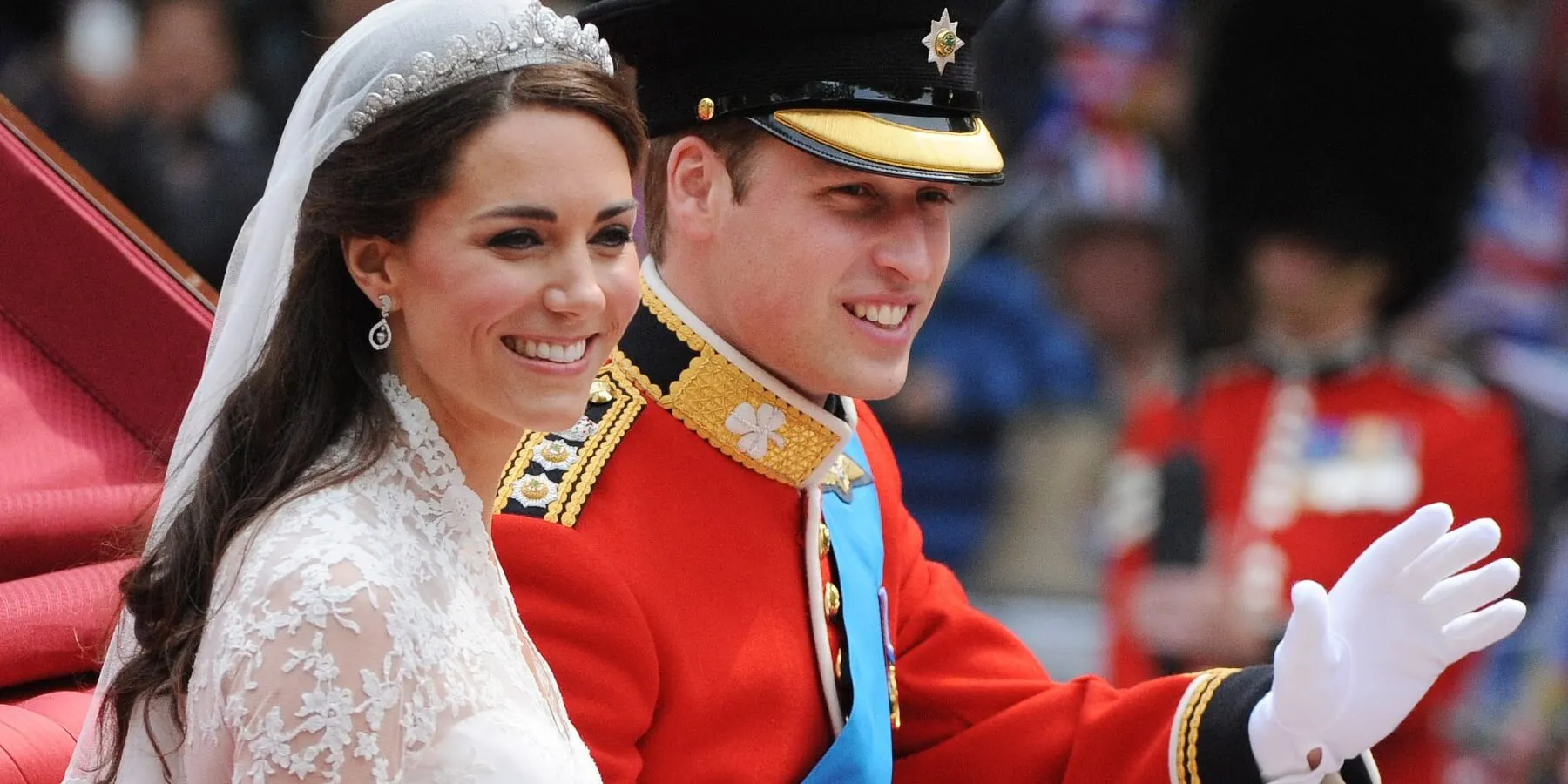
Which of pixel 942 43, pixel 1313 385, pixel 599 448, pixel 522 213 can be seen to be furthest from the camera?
pixel 1313 385

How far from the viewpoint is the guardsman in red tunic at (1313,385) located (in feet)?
17.1

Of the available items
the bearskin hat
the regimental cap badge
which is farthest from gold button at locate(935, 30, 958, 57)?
the bearskin hat

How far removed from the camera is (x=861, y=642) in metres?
3.17

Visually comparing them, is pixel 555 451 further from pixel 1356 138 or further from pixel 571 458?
pixel 1356 138

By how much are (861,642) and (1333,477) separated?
2.47 m

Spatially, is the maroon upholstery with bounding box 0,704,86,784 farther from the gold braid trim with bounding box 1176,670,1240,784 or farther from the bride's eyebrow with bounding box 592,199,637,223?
the gold braid trim with bounding box 1176,670,1240,784

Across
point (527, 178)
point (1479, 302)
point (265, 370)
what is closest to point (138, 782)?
point (265, 370)

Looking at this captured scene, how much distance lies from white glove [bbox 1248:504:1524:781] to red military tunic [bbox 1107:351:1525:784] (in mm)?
2154

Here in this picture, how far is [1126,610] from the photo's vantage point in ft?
17.7

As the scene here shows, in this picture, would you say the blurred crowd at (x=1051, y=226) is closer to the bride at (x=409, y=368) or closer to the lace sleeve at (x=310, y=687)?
the bride at (x=409, y=368)

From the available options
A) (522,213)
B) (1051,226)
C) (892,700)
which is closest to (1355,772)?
(892,700)

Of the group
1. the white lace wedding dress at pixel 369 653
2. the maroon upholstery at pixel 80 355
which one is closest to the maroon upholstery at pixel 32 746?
the maroon upholstery at pixel 80 355

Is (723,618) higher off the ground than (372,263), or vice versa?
(372,263)

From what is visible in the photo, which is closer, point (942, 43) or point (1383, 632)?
point (1383, 632)
